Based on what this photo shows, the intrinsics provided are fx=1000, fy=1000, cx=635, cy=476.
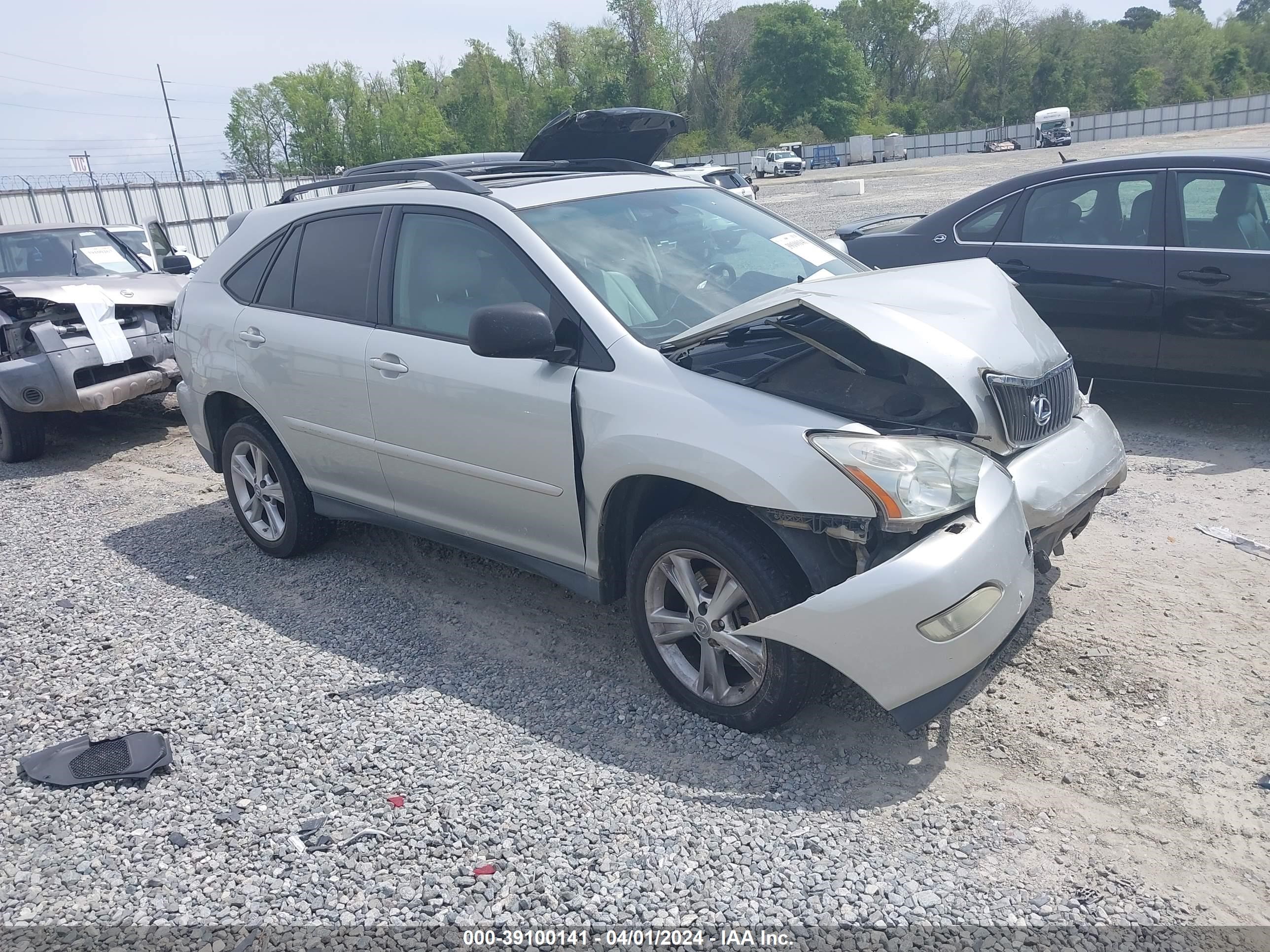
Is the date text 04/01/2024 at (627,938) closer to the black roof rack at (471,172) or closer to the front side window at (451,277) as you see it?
the front side window at (451,277)

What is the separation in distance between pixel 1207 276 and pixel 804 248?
111 inches

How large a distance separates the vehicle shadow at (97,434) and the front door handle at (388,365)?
4829 mm

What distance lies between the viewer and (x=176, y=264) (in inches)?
345

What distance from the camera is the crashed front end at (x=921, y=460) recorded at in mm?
3002

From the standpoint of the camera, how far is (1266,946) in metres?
2.42

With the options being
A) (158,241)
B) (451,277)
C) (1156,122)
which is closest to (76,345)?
(158,241)

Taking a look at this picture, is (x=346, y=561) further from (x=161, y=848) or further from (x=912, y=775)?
(x=912, y=775)

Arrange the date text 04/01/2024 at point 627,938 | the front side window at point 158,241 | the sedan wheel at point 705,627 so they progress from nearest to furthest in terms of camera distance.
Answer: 1. the date text 04/01/2024 at point 627,938
2. the sedan wheel at point 705,627
3. the front side window at point 158,241

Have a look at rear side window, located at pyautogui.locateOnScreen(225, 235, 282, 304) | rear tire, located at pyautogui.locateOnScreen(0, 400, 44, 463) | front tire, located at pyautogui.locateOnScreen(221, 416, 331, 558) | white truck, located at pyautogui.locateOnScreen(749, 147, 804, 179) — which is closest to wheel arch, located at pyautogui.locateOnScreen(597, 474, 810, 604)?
front tire, located at pyautogui.locateOnScreen(221, 416, 331, 558)

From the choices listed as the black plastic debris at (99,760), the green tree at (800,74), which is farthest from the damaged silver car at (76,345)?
the green tree at (800,74)

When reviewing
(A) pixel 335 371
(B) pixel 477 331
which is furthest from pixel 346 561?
(B) pixel 477 331

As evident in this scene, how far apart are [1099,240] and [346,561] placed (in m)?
5.01

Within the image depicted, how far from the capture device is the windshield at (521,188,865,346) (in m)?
3.89

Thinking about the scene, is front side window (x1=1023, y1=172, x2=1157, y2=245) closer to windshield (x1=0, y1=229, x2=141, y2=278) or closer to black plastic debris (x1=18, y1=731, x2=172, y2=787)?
black plastic debris (x1=18, y1=731, x2=172, y2=787)
